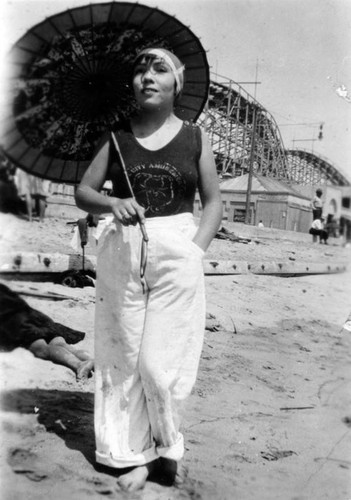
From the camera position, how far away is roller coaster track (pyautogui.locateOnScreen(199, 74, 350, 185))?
371cm

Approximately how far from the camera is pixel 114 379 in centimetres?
193

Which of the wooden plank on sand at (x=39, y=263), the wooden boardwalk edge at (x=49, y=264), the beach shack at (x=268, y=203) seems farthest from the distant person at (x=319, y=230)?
the wooden plank on sand at (x=39, y=263)

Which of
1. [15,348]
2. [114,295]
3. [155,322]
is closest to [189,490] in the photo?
[155,322]

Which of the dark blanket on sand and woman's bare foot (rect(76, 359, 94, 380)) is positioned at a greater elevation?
the dark blanket on sand

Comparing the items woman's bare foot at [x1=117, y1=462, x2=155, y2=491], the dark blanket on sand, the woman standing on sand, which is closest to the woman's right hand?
the woman standing on sand

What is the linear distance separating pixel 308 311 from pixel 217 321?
1.65 m

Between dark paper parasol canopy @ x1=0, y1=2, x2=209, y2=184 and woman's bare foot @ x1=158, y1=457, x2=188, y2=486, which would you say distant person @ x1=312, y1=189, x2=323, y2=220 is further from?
woman's bare foot @ x1=158, y1=457, x2=188, y2=486

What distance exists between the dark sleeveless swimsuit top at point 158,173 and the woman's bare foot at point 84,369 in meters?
1.26

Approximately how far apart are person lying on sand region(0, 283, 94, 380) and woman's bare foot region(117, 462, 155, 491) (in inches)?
39.2

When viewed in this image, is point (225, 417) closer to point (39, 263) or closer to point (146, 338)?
point (146, 338)

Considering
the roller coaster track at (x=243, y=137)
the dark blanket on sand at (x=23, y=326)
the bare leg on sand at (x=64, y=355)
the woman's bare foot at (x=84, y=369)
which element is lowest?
the woman's bare foot at (x=84, y=369)

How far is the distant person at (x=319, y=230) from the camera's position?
28.0 feet

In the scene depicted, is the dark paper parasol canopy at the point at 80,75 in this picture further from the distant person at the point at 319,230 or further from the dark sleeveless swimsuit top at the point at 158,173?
the distant person at the point at 319,230

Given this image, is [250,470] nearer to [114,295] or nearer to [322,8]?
[114,295]
